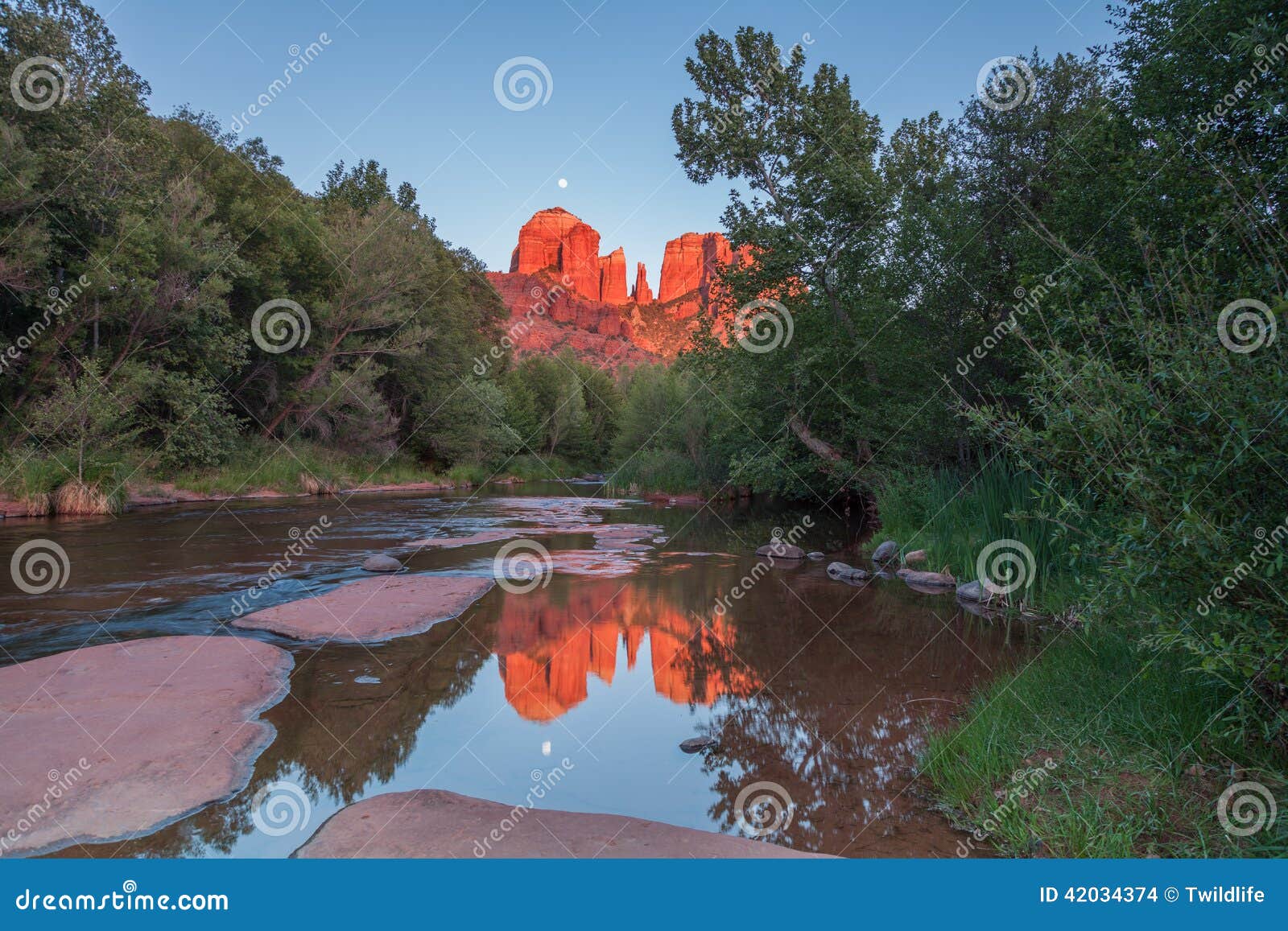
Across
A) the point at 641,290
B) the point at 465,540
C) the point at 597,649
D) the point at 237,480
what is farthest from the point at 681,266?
the point at 597,649

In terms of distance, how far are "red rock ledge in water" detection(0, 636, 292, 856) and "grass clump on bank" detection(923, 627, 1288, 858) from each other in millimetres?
4250

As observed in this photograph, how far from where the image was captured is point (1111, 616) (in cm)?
557

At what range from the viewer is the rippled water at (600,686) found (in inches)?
153

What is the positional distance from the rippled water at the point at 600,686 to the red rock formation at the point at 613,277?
158 metres

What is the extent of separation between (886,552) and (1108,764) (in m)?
9.56

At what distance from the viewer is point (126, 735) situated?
4.32 metres

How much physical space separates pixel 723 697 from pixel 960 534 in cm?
718

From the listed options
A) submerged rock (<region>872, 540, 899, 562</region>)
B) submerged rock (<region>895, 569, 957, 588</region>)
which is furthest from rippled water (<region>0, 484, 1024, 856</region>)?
submerged rock (<region>872, 540, 899, 562</region>)

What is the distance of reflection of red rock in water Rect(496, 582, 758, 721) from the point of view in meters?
5.97

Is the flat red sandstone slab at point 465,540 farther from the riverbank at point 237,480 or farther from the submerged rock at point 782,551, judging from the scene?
the riverbank at point 237,480

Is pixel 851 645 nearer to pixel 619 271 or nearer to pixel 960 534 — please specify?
pixel 960 534

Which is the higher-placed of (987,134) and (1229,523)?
(987,134)

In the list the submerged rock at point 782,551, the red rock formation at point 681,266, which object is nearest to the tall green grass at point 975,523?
the submerged rock at point 782,551

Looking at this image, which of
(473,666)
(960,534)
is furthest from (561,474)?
(473,666)
